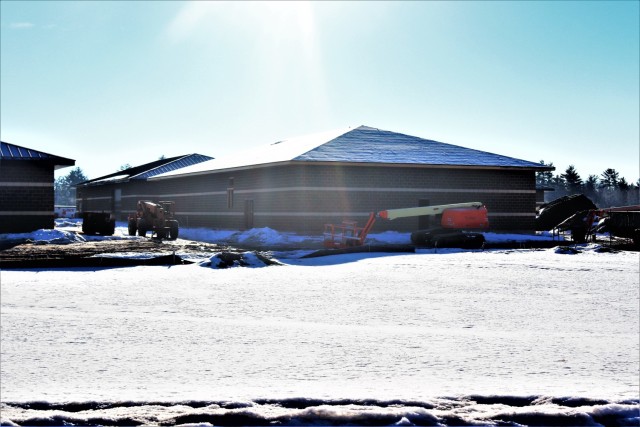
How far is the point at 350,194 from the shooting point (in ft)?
100

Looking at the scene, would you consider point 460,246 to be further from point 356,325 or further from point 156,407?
point 156,407

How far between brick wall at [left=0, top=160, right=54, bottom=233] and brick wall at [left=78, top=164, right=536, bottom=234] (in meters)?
9.92

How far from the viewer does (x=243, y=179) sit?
1387 inches

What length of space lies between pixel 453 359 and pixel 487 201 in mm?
28237

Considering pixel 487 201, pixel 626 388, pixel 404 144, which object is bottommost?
pixel 626 388

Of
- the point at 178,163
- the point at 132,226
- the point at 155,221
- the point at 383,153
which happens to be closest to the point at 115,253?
the point at 155,221

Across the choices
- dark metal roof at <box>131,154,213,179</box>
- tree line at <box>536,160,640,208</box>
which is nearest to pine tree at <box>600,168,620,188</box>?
tree line at <box>536,160,640,208</box>

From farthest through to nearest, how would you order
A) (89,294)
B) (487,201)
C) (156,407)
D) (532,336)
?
(487,201) < (89,294) < (532,336) < (156,407)

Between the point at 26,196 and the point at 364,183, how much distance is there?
15.3 meters

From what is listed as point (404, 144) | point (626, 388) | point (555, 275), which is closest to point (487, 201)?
point (404, 144)

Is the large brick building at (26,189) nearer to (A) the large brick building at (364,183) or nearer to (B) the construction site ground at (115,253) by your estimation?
(B) the construction site ground at (115,253)

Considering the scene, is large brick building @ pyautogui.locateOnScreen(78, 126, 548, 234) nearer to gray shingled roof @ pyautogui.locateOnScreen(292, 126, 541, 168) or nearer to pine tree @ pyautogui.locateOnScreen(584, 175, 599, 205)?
gray shingled roof @ pyautogui.locateOnScreen(292, 126, 541, 168)

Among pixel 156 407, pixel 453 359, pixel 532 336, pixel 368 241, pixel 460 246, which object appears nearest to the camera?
pixel 156 407

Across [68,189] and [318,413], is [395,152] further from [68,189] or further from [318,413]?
[68,189]
